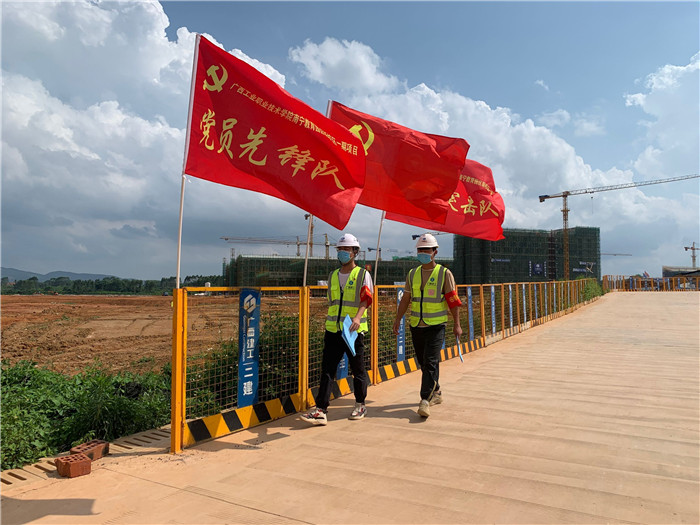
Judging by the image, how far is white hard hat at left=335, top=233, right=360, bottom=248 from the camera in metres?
5.26

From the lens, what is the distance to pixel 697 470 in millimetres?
3514

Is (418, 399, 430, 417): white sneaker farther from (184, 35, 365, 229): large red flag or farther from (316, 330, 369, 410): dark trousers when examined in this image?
(184, 35, 365, 229): large red flag

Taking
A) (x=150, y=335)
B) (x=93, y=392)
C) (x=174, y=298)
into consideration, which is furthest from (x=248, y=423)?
(x=150, y=335)

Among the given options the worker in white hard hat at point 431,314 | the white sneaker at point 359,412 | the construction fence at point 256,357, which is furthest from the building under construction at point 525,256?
the white sneaker at point 359,412

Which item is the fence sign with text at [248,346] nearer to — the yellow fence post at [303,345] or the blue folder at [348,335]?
the yellow fence post at [303,345]

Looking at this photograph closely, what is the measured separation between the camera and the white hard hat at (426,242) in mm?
5602

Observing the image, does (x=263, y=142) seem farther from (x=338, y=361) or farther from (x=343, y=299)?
(x=338, y=361)

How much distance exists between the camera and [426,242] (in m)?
5.64

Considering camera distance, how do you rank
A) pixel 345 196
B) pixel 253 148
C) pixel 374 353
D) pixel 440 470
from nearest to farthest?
pixel 440 470, pixel 253 148, pixel 345 196, pixel 374 353

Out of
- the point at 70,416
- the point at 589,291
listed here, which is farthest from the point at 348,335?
the point at 589,291

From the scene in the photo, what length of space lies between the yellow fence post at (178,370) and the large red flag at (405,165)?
4278 millimetres

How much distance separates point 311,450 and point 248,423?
1030mm

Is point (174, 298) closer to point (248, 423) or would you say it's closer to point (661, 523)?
point (248, 423)

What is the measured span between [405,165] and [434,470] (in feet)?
19.1
